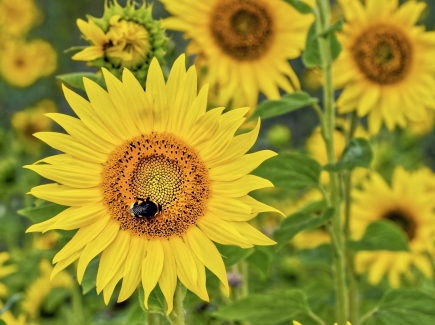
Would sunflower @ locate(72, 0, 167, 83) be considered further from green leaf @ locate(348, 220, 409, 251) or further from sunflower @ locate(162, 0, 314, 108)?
green leaf @ locate(348, 220, 409, 251)

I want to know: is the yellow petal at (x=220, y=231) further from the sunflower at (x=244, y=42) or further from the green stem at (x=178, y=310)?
the sunflower at (x=244, y=42)

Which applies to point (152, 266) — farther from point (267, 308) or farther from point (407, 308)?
point (407, 308)

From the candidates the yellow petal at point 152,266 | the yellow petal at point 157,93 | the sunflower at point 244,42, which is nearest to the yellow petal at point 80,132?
the yellow petal at point 157,93

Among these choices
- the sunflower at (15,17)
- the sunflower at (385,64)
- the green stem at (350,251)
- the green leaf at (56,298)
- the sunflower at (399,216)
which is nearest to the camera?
the green stem at (350,251)

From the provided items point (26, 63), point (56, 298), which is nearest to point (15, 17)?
point (26, 63)

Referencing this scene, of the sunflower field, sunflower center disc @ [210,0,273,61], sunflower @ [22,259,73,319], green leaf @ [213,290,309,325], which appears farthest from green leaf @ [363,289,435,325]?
sunflower @ [22,259,73,319]
